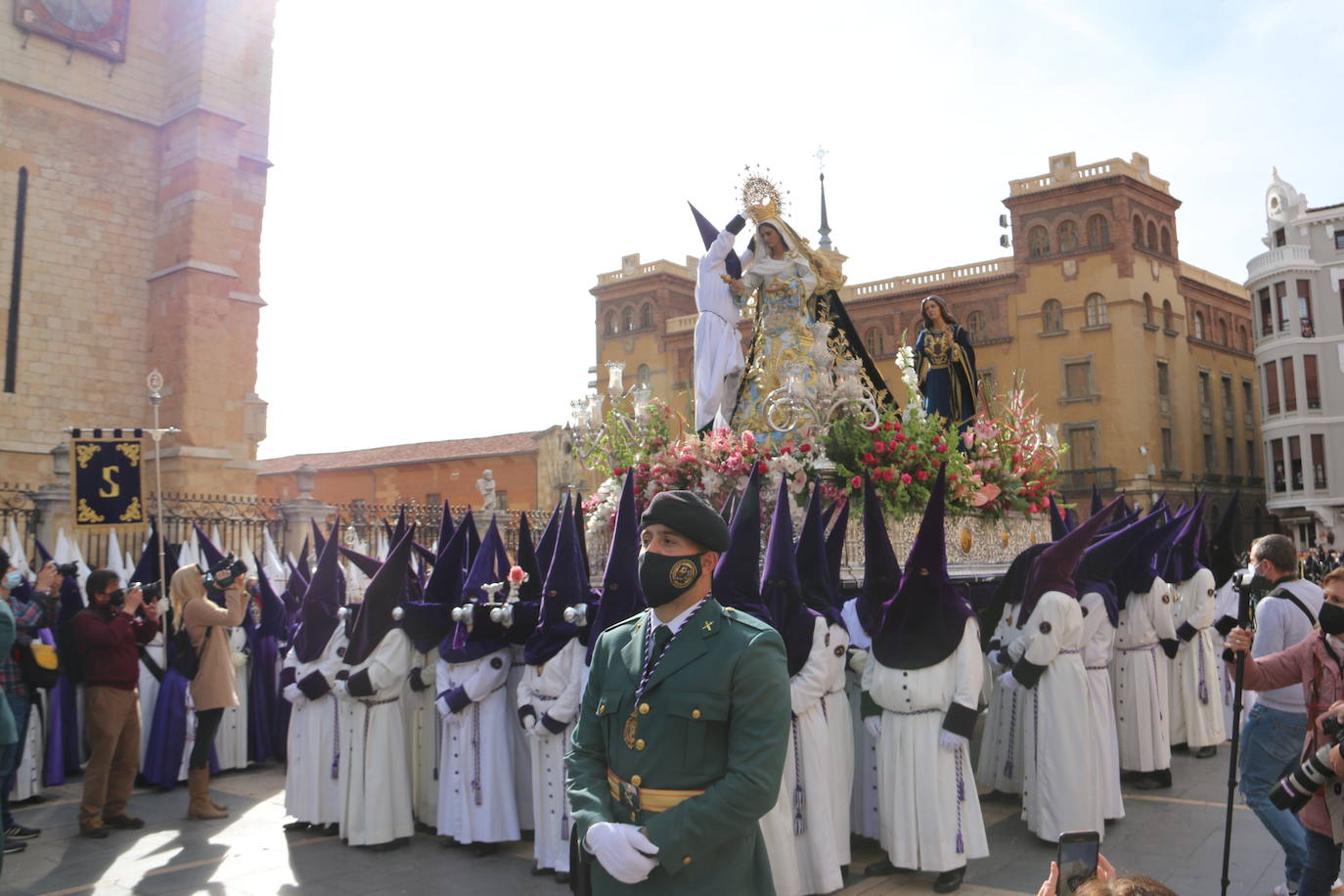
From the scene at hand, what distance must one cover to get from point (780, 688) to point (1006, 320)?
4057cm

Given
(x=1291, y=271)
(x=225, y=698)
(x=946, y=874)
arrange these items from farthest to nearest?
(x=1291, y=271), (x=225, y=698), (x=946, y=874)

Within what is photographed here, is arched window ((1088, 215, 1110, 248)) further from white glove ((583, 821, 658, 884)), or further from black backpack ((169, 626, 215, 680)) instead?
white glove ((583, 821, 658, 884))

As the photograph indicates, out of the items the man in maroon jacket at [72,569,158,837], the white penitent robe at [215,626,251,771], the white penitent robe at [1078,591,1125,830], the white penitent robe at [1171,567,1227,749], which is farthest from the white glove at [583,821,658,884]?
the white penitent robe at [1171,567,1227,749]

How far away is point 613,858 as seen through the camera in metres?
2.96

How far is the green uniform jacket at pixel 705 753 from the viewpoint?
9.84 feet

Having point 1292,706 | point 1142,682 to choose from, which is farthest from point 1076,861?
point 1142,682

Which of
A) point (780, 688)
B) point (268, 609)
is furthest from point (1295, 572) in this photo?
point (268, 609)

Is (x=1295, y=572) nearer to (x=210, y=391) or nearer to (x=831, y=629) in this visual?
(x=831, y=629)

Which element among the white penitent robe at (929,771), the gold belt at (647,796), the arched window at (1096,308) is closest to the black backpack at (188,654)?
the white penitent robe at (929,771)

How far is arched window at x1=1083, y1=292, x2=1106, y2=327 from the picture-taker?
39062mm

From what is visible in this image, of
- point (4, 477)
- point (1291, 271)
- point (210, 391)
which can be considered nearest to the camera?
point (4, 477)

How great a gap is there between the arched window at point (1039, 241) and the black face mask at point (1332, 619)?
38686 mm

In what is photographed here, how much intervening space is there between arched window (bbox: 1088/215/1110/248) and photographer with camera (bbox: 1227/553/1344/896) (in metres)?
36.7

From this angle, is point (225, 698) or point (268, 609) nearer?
point (225, 698)
